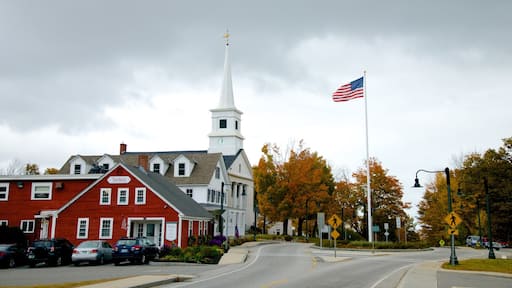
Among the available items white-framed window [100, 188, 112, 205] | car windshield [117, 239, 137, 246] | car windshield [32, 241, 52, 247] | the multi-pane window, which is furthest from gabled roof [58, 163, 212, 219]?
the multi-pane window

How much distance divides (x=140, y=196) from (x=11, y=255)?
41.6 feet

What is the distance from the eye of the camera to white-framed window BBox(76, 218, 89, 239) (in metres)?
40.3

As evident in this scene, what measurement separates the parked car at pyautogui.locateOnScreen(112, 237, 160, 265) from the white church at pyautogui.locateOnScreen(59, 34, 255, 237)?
1440 cm

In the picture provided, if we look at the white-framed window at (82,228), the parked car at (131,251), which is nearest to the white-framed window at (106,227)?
the white-framed window at (82,228)

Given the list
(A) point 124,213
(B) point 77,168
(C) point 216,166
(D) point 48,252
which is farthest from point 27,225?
(C) point 216,166

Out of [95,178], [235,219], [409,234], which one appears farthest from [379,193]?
[95,178]

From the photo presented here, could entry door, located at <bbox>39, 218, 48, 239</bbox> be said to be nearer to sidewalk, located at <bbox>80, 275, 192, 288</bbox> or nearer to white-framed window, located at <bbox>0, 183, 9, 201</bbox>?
white-framed window, located at <bbox>0, 183, 9, 201</bbox>

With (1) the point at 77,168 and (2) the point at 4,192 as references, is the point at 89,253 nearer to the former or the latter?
(2) the point at 4,192

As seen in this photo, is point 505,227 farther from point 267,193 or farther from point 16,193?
point 16,193

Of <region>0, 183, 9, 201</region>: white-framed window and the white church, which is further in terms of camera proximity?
the white church

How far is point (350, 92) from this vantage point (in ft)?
149

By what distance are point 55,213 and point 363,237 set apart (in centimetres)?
4618

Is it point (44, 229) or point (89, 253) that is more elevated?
point (44, 229)

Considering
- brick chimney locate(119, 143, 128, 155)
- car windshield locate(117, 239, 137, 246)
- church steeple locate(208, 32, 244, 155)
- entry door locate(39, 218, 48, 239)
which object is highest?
church steeple locate(208, 32, 244, 155)
